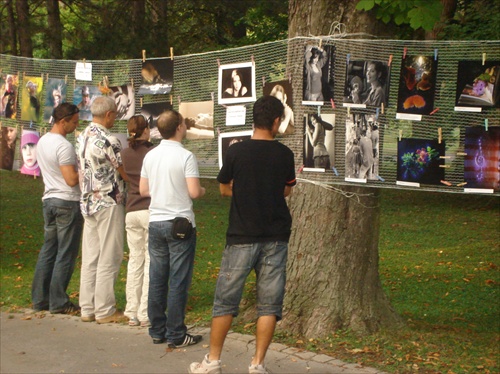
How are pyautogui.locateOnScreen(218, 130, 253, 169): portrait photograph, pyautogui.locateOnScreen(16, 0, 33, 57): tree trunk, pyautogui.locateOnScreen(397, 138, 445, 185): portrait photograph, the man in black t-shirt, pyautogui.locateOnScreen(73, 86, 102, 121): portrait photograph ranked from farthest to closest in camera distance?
1. pyautogui.locateOnScreen(16, 0, 33, 57): tree trunk
2. pyautogui.locateOnScreen(73, 86, 102, 121): portrait photograph
3. pyautogui.locateOnScreen(218, 130, 253, 169): portrait photograph
4. pyautogui.locateOnScreen(397, 138, 445, 185): portrait photograph
5. the man in black t-shirt

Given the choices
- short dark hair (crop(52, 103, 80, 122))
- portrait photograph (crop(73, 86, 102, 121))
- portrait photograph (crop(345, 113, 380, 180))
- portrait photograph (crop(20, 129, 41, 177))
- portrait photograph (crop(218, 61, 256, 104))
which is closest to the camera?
portrait photograph (crop(345, 113, 380, 180))

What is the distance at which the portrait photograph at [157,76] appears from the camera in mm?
7996

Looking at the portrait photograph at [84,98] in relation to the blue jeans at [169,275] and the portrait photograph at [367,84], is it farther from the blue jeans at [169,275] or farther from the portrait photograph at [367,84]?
the portrait photograph at [367,84]

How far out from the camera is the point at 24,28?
2188 cm

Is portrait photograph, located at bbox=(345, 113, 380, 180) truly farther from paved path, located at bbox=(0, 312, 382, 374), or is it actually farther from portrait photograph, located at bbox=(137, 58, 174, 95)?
portrait photograph, located at bbox=(137, 58, 174, 95)

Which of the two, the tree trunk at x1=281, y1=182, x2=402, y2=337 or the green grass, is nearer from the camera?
the green grass

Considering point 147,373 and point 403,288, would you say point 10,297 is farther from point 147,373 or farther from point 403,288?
Answer: point 403,288

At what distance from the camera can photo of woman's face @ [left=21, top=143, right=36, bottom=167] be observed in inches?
361

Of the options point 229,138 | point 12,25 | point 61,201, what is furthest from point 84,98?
point 12,25

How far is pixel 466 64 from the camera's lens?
626 cm

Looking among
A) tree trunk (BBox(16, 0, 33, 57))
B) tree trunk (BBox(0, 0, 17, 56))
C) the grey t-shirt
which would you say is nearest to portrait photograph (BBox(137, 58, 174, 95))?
the grey t-shirt

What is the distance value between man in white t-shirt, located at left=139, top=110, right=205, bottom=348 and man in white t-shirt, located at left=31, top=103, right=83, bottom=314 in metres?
1.41

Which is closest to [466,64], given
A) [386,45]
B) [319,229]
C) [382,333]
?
[386,45]

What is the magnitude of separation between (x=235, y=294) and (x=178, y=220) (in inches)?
36.4
